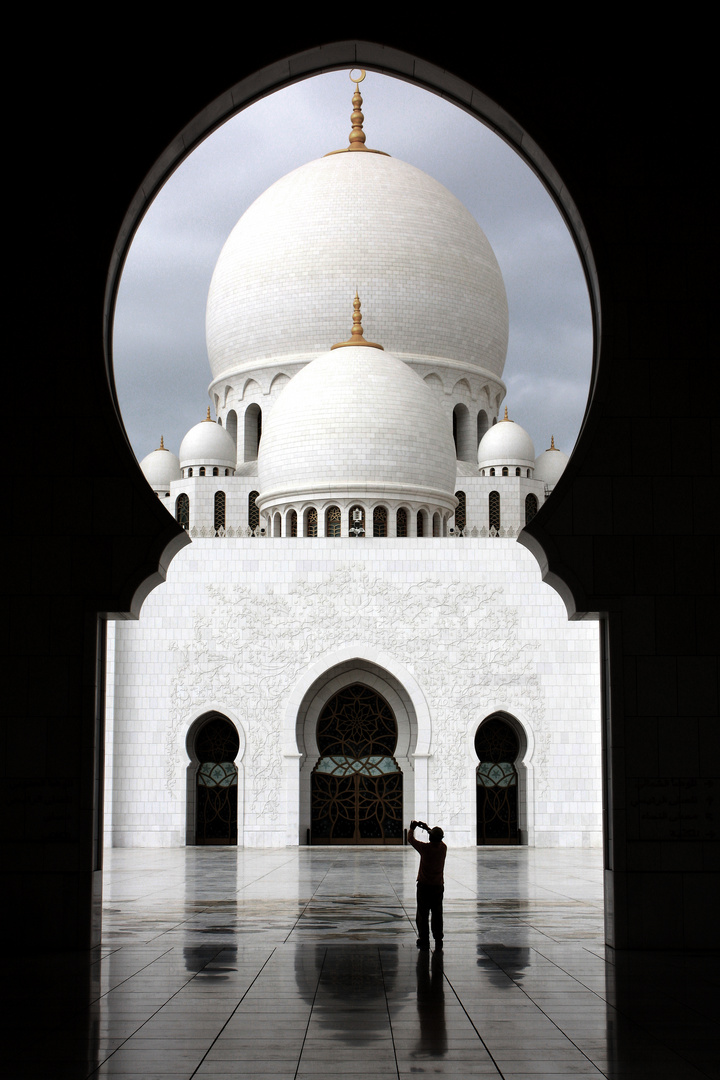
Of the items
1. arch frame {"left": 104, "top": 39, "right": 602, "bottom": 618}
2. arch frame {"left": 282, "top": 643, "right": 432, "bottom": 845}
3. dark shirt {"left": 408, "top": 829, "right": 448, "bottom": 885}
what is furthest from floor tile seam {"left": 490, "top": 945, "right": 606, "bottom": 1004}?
arch frame {"left": 282, "top": 643, "right": 432, "bottom": 845}

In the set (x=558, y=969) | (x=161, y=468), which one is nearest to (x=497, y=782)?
(x=558, y=969)

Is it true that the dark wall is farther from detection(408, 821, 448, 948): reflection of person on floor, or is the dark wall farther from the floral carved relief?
the floral carved relief

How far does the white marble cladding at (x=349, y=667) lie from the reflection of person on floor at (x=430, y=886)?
13.6m

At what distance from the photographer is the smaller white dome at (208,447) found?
3130 centimetres

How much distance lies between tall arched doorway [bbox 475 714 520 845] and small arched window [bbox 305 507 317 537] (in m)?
6.80

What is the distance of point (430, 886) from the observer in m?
7.34

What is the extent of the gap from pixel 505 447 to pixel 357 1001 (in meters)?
26.1

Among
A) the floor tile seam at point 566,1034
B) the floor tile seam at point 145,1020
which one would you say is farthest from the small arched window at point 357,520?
the floor tile seam at point 566,1034

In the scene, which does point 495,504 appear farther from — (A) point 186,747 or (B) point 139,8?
(B) point 139,8

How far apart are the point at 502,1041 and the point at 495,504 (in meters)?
26.5

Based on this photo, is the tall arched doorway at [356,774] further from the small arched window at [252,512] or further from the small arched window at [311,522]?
the small arched window at [252,512]

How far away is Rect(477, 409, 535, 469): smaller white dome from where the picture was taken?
101 ft

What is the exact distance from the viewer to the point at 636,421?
7367 millimetres

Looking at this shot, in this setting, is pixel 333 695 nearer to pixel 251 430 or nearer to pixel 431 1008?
pixel 251 430
